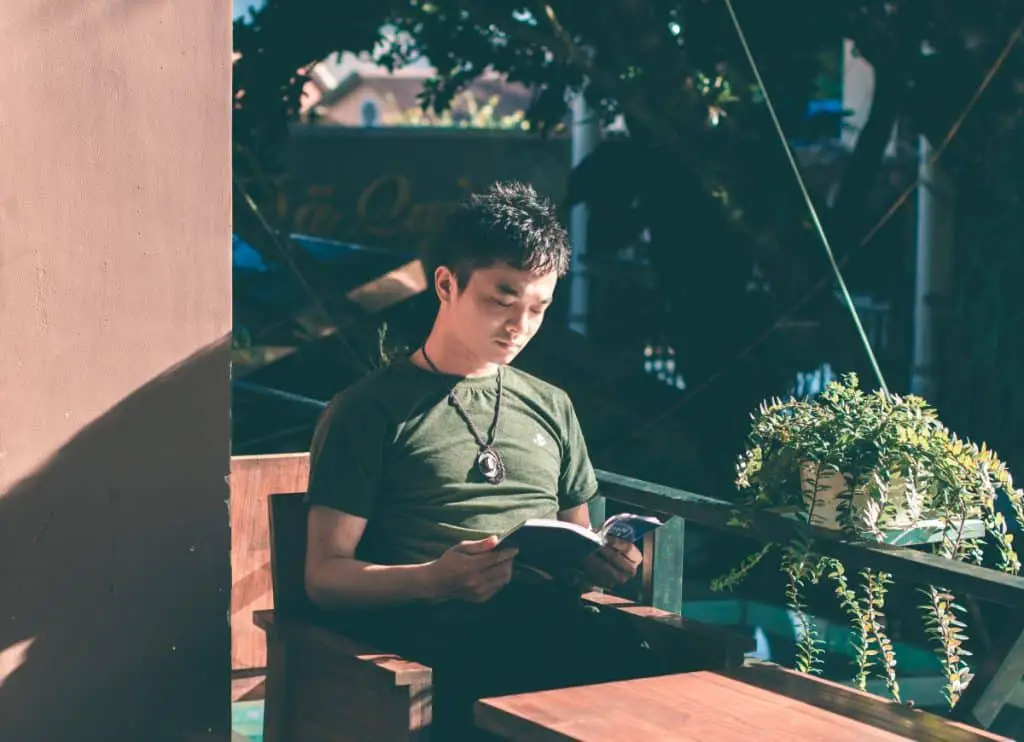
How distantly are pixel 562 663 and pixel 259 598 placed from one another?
143 centimetres

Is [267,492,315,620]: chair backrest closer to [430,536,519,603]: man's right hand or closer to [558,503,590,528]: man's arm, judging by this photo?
[430,536,519,603]: man's right hand

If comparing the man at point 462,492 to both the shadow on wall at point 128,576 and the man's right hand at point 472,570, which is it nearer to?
the man's right hand at point 472,570

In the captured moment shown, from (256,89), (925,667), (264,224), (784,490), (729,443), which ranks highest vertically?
(256,89)

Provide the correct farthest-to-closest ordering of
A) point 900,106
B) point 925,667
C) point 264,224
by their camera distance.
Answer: point 900,106 → point 264,224 → point 925,667

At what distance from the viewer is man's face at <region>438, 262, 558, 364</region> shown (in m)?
2.72

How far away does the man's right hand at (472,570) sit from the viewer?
8.27 ft

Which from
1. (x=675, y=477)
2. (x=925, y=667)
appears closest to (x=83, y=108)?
(x=925, y=667)

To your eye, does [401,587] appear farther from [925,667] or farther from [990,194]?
[990,194]

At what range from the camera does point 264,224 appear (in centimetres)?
669

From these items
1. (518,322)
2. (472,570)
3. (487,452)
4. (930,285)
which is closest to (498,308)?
(518,322)

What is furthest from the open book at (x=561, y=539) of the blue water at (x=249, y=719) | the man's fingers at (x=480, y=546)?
the blue water at (x=249, y=719)

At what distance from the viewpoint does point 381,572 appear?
2.57 metres

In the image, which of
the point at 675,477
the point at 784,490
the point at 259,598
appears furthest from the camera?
the point at 675,477

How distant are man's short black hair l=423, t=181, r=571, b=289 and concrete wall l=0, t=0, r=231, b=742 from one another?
1.36 ft
